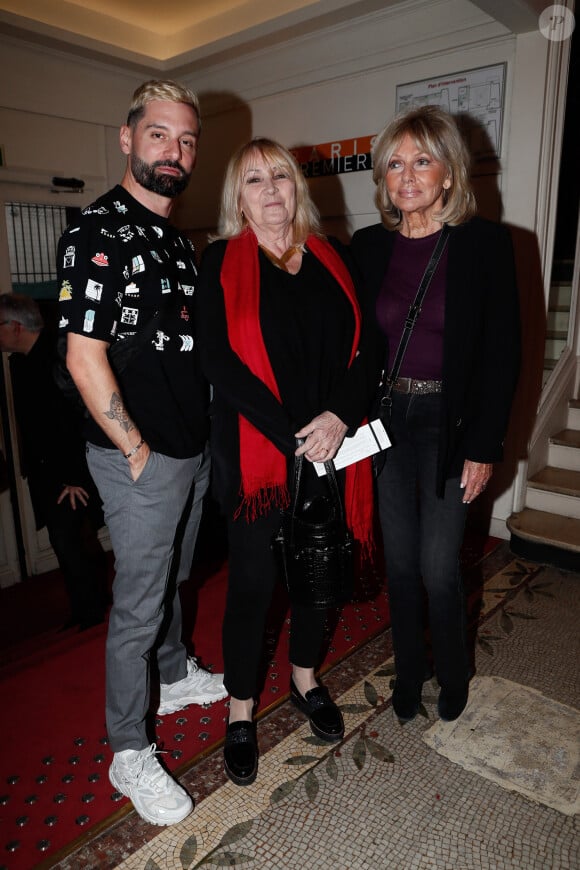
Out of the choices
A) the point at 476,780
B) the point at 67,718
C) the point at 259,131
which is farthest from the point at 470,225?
the point at 259,131

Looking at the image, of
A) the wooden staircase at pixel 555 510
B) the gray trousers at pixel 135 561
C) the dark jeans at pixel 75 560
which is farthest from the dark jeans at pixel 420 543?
the dark jeans at pixel 75 560

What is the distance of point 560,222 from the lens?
3.56 m

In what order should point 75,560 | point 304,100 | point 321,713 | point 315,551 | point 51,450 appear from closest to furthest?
point 315,551
point 321,713
point 51,450
point 75,560
point 304,100

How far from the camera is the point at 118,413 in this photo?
1.36 metres

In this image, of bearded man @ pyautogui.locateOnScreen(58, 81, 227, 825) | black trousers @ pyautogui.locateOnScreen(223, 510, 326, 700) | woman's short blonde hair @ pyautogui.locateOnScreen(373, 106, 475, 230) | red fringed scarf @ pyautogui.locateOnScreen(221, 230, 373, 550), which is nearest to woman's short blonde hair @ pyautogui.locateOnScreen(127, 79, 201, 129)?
bearded man @ pyautogui.locateOnScreen(58, 81, 227, 825)

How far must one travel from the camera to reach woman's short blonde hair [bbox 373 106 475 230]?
1504 millimetres

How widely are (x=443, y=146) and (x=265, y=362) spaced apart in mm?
722

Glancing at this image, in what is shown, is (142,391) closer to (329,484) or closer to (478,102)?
(329,484)

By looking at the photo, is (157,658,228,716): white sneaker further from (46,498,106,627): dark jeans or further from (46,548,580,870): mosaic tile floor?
(46,498,106,627): dark jeans

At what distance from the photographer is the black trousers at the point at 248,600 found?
5.06 feet

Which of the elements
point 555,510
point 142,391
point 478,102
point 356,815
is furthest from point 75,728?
point 478,102

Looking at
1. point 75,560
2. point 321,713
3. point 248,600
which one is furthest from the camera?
point 75,560

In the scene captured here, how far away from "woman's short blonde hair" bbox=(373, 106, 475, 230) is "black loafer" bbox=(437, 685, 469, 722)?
133 centimetres

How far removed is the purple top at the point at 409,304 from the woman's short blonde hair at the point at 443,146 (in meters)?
0.09
